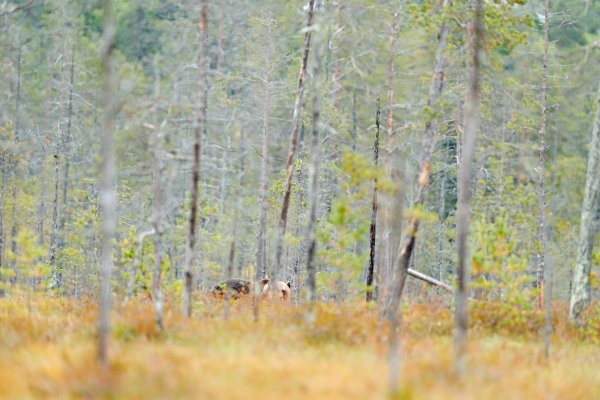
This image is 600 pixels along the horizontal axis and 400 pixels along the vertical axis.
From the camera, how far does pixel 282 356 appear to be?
25.6 feet

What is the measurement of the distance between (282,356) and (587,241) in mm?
7304

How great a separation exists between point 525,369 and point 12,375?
562cm

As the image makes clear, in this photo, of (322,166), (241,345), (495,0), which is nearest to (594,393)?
(241,345)

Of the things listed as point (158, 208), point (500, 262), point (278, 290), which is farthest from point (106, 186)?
point (278, 290)

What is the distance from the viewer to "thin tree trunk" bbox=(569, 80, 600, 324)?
12617mm

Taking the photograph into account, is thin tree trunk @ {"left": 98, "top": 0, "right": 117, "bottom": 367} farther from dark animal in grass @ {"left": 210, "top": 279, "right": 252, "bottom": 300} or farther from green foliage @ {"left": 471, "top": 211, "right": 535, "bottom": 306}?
dark animal in grass @ {"left": 210, "top": 279, "right": 252, "bottom": 300}

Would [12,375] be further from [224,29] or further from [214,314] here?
[224,29]

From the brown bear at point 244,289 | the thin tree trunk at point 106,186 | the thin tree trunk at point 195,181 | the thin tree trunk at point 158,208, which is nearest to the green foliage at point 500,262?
the thin tree trunk at point 195,181

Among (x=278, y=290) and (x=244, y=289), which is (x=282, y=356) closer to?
(x=244, y=289)

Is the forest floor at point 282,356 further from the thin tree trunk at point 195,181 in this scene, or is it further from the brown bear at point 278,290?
the brown bear at point 278,290

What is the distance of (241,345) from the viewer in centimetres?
842

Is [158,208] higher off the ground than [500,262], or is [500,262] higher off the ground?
[158,208]

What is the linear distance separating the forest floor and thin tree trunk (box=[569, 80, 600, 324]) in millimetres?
514

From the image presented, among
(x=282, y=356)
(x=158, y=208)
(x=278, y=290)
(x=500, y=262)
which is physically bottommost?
(x=278, y=290)
